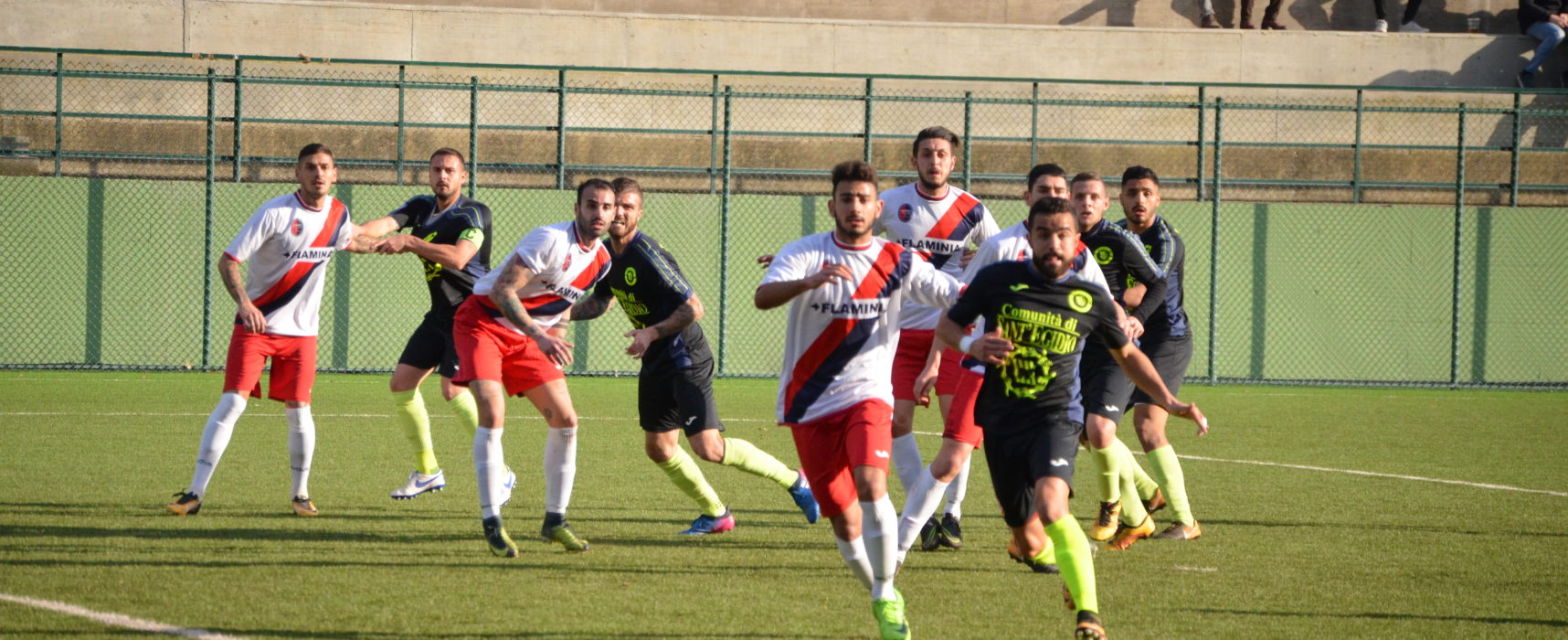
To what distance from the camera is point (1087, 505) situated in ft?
30.9

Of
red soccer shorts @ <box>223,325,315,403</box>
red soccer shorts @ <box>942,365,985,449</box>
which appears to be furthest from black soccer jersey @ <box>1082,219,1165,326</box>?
red soccer shorts @ <box>223,325,315,403</box>

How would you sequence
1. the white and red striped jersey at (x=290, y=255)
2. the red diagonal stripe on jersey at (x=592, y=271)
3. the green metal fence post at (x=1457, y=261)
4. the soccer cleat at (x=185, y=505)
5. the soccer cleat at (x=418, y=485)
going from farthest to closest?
the green metal fence post at (x=1457, y=261)
the soccer cleat at (x=418, y=485)
the white and red striped jersey at (x=290, y=255)
the soccer cleat at (x=185, y=505)
the red diagonal stripe on jersey at (x=592, y=271)

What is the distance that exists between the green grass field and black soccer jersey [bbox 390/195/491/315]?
50.4 inches

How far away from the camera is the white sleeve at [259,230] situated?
27.6 ft

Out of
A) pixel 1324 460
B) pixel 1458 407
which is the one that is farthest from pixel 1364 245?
pixel 1324 460

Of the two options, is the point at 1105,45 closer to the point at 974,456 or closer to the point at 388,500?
the point at 974,456

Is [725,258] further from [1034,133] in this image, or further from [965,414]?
[965,414]

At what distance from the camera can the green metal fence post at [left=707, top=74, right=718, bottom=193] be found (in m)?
19.1

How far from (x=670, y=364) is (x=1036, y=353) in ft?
8.13

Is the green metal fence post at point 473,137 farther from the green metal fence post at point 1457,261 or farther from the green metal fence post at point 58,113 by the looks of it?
the green metal fence post at point 1457,261

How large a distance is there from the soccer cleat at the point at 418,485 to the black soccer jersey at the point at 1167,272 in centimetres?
441

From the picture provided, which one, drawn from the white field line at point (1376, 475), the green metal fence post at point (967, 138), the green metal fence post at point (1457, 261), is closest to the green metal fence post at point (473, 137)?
the green metal fence post at point (967, 138)

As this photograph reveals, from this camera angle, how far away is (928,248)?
8.41 metres

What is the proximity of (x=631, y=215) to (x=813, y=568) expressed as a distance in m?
1.96
